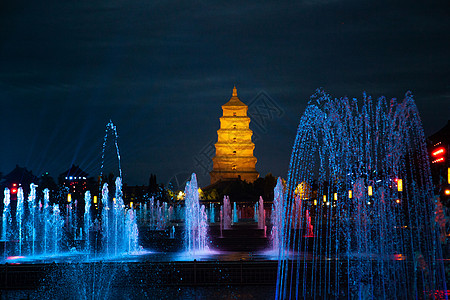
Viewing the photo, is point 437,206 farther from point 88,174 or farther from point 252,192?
point 88,174

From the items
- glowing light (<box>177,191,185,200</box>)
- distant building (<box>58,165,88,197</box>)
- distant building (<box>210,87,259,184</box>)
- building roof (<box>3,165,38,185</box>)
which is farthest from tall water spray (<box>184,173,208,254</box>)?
distant building (<box>210,87,259,184</box>)

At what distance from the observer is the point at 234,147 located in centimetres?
9331

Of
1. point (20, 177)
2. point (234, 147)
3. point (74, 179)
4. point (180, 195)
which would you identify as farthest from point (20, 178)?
point (234, 147)

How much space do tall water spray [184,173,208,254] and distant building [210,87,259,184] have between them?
55.3 meters

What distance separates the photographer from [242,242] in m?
24.7

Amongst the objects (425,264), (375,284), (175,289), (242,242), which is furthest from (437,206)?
(175,289)

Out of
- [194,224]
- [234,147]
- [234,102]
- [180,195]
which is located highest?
[234,102]

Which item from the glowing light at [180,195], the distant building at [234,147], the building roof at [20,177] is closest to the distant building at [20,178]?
the building roof at [20,177]

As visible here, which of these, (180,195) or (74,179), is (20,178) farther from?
(180,195)

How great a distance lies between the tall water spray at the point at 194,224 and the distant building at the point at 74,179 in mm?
50696

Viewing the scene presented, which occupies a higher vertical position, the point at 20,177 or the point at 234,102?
the point at 234,102

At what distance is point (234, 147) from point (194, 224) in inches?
2507

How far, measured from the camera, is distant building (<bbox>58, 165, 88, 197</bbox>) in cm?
8338

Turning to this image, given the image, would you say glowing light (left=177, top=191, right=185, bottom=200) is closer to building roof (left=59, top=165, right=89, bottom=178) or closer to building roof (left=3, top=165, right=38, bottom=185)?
building roof (left=59, top=165, right=89, bottom=178)
